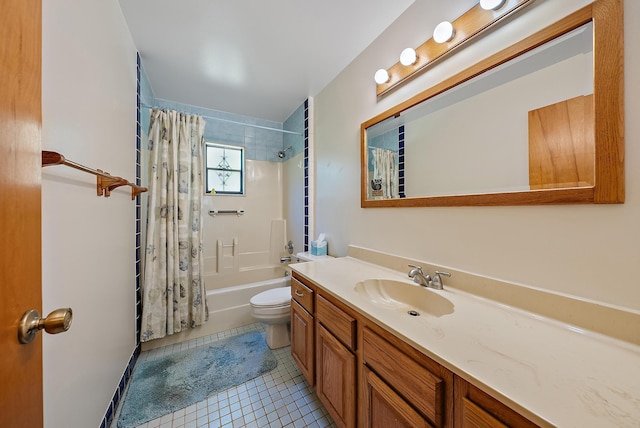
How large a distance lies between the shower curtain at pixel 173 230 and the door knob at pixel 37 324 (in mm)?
1596

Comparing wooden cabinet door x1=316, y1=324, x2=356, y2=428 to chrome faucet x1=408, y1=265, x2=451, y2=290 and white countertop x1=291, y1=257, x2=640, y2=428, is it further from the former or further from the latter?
chrome faucet x1=408, y1=265, x2=451, y2=290

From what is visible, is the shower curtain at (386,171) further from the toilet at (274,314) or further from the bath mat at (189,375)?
the bath mat at (189,375)

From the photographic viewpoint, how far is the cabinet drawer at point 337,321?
0.99m

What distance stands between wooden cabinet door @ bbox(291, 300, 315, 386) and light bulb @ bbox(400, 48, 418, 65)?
1.58 meters

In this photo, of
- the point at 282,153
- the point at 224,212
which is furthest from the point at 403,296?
the point at 282,153

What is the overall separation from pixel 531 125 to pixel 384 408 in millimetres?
1211

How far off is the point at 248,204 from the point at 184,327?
147cm

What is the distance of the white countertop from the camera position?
1.48ft

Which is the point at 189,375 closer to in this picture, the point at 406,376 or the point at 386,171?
the point at 406,376

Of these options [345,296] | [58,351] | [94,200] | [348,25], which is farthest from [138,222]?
[348,25]

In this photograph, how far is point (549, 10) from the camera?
2.72 feet

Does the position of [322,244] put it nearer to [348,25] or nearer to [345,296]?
[345,296]

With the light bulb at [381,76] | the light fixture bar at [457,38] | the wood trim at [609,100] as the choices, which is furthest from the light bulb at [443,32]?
the wood trim at [609,100]

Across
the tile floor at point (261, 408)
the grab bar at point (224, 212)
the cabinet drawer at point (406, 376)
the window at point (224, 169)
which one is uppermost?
the window at point (224, 169)
